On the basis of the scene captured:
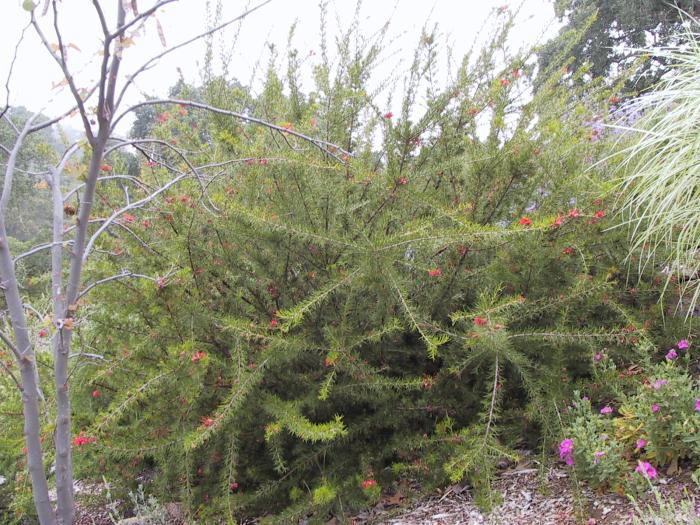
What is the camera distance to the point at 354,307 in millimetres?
2197

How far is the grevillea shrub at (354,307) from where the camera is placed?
6.18ft

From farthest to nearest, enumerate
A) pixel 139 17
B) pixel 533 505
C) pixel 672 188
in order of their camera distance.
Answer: pixel 672 188
pixel 533 505
pixel 139 17

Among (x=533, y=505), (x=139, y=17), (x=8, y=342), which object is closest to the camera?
(x=139, y=17)

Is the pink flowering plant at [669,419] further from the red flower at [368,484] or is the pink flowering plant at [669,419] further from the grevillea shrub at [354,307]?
the red flower at [368,484]

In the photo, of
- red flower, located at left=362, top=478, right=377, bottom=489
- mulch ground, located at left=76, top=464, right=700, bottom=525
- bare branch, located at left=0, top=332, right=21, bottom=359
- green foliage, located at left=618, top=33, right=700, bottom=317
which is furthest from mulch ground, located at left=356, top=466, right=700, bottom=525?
bare branch, located at left=0, top=332, right=21, bottom=359

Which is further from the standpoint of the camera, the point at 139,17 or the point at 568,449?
the point at 568,449

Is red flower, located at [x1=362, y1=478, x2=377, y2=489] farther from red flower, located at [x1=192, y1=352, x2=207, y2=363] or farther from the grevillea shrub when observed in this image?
red flower, located at [x1=192, y1=352, x2=207, y2=363]

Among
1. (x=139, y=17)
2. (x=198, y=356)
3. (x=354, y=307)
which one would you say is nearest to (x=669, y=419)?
(x=354, y=307)

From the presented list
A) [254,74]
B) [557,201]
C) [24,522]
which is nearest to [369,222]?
[557,201]

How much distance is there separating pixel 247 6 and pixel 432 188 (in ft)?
3.92

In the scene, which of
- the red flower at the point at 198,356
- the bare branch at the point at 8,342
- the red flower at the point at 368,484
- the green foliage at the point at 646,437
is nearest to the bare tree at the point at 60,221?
the bare branch at the point at 8,342

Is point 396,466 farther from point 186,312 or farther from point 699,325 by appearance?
point 699,325

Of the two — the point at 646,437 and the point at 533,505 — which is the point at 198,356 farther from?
the point at 646,437

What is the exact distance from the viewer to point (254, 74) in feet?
8.90
